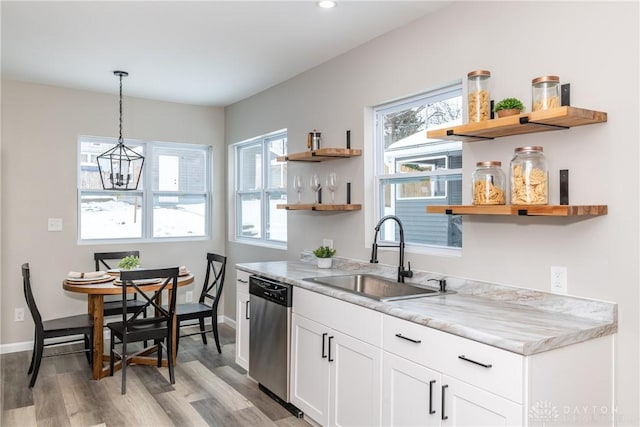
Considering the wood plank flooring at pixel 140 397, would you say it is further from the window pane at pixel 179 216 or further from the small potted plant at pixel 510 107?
the small potted plant at pixel 510 107

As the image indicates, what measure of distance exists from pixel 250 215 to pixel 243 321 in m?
1.84

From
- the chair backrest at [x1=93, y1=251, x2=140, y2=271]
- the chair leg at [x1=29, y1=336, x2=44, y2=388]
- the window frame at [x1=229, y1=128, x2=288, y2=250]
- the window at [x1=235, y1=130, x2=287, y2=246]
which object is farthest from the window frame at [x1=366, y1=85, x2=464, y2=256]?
the chair backrest at [x1=93, y1=251, x2=140, y2=271]

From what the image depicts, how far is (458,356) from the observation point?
188 cm

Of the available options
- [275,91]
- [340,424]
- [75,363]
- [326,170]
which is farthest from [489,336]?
[75,363]

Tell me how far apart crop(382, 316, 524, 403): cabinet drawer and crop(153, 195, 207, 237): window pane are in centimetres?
376

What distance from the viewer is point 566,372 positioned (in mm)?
1766

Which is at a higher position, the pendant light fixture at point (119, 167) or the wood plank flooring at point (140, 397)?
the pendant light fixture at point (119, 167)

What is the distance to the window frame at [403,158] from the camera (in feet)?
9.26

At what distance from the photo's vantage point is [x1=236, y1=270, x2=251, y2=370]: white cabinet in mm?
3650

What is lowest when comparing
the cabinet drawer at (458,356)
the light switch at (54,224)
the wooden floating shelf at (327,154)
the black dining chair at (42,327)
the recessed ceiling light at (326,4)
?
the black dining chair at (42,327)

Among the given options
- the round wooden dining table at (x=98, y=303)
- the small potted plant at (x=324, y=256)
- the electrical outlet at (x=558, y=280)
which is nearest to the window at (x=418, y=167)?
the small potted plant at (x=324, y=256)

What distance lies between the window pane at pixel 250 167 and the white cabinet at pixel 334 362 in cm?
241

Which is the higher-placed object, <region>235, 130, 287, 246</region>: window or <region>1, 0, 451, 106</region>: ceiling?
<region>1, 0, 451, 106</region>: ceiling

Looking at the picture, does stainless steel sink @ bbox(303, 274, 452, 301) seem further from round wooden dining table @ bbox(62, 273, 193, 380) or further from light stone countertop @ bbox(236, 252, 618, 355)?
round wooden dining table @ bbox(62, 273, 193, 380)
